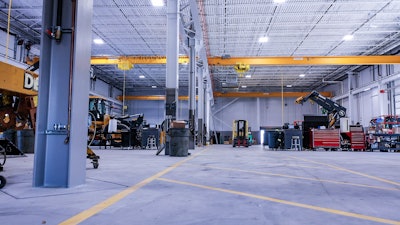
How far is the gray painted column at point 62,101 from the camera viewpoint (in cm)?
359

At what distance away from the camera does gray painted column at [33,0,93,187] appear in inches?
141

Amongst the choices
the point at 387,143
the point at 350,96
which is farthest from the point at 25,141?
the point at 350,96

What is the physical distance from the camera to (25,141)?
11172mm

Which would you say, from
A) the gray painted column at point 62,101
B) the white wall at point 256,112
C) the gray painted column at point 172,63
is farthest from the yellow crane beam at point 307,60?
the gray painted column at point 62,101

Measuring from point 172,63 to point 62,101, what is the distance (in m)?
6.89

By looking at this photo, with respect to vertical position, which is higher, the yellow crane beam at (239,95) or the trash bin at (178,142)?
the yellow crane beam at (239,95)

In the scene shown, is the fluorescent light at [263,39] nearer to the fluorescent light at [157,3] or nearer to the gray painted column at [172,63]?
the fluorescent light at [157,3]

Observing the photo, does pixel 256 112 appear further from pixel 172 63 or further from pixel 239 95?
pixel 172 63

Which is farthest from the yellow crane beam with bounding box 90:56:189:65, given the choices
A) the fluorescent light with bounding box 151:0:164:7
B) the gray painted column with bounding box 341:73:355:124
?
the gray painted column with bounding box 341:73:355:124

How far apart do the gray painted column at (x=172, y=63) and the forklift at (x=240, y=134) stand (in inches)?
532

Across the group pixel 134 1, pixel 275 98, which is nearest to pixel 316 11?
pixel 134 1

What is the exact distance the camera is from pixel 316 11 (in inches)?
574

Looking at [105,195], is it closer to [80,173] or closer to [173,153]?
[80,173]

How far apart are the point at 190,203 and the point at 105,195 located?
0.95 m
